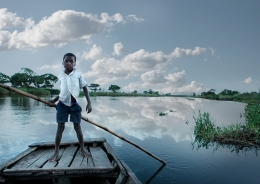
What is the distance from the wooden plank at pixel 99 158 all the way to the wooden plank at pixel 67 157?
0.33 metres

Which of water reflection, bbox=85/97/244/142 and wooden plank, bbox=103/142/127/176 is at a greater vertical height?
wooden plank, bbox=103/142/127/176

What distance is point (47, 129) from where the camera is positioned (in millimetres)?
9555

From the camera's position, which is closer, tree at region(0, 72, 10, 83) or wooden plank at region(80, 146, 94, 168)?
wooden plank at region(80, 146, 94, 168)

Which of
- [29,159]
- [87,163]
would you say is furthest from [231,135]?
[29,159]

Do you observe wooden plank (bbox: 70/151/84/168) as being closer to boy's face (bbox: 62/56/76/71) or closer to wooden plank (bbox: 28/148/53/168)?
wooden plank (bbox: 28/148/53/168)

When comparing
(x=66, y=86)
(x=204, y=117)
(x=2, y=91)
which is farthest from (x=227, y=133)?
(x=2, y=91)

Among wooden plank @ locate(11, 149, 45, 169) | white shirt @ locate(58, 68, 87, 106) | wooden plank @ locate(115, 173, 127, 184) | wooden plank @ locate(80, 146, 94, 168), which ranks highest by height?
white shirt @ locate(58, 68, 87, 106)

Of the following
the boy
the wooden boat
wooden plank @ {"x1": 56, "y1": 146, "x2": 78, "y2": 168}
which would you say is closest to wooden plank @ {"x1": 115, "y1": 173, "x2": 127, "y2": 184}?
the wooden boat

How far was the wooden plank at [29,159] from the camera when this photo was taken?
117 inches

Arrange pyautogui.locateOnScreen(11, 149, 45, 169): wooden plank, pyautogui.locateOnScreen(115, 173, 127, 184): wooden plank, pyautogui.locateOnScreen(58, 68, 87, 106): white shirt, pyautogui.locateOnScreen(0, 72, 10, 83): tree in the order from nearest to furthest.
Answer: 1. pyautogui.locateOnScreen(115, 173, 127, 184): wooden plank
2. pyautogui.locateOnScreen(11, 149, 45, 169): wooden plank
3. pyautogui.locateOnScreen(58, 68, 87, 106): white shirt
4. pyautogui.locateOnScreen(0, 72, 10, 83): tree

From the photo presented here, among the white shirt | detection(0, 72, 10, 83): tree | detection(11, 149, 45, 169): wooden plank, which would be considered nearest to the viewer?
detection(11, 149, 45, 169): wooden plank

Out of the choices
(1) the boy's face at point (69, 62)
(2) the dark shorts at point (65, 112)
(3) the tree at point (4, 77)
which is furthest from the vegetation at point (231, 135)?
(3) the tree at point (4, 77)

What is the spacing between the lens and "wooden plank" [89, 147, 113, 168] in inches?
120

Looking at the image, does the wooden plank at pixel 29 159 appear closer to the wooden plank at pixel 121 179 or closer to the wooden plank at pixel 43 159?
the wooden plank at pixel 43 159
